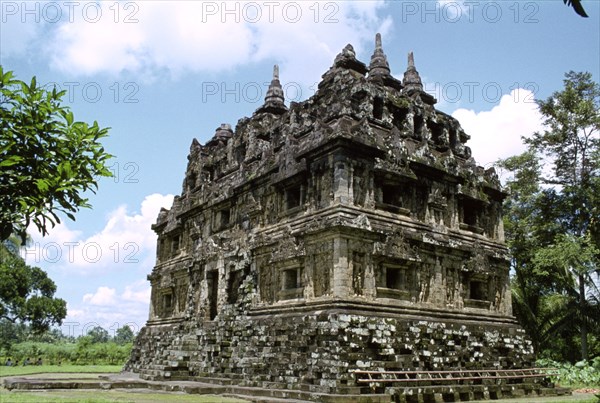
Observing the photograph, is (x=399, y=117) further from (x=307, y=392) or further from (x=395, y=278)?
(x=307, y=392)

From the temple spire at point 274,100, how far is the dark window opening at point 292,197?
7.45m

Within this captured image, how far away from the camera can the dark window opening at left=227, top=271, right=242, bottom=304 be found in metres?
20.2

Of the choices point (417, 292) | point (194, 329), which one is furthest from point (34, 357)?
point (417, 292)

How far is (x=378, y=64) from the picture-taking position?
2222 cm

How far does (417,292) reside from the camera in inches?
685

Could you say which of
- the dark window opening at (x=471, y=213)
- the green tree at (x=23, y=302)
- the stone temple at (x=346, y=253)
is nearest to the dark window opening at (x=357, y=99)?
the stone temple at (x=346, y=253)

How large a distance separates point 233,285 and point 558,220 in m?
17.9

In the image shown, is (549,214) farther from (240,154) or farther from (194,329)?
(194,329)

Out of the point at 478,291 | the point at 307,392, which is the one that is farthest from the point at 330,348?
the point at 478,291

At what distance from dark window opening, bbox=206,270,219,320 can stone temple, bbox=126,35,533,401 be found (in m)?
0.04

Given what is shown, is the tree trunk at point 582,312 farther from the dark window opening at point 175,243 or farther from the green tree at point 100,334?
the green tree at point 100,334

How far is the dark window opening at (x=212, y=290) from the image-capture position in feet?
71.9

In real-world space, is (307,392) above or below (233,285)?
below

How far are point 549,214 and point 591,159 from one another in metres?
3.41
